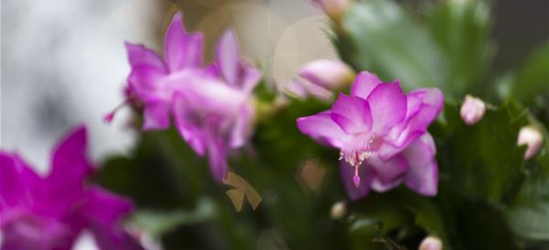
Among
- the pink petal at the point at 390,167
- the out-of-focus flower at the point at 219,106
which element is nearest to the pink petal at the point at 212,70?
the out-of-focus flower at the point at 219,106

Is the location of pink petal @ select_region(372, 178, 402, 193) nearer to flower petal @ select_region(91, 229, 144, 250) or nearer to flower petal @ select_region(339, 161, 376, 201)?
flower petal @ select_region(339, 161, 376, 201)

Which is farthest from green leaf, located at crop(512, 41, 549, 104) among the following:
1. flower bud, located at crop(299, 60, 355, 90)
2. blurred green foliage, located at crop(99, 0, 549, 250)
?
flower bud, located at crop(299, 60, 355, 90)

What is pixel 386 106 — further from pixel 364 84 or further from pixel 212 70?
pixel 212 70

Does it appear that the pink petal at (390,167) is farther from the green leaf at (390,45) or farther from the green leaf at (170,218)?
the green leaf at (170,218)

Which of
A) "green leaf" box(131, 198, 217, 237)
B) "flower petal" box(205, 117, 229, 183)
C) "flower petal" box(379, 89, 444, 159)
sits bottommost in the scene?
"green leaf" box(131, 198, 217, 237)

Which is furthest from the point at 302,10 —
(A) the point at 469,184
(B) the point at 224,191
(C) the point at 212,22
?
(A) the point at 469,184

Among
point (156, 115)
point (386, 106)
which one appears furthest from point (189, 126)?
point (386, 106)
